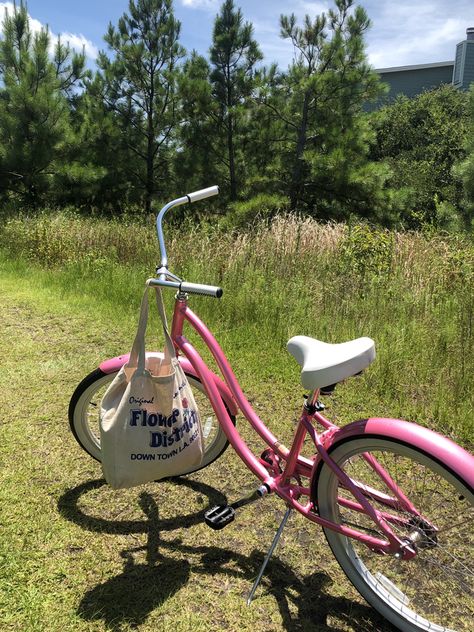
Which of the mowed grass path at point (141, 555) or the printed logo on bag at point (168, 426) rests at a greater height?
the printed logo on bag at point (168, 426)

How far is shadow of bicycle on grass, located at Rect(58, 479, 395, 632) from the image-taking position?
166cm

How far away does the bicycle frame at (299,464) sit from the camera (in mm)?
1562

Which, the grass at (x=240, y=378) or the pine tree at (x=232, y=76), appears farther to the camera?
the pine tree at (x=232, y=76)

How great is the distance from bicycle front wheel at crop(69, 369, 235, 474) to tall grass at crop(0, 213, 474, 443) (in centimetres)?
118

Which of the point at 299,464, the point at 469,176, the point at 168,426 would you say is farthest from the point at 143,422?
the point at 469,176

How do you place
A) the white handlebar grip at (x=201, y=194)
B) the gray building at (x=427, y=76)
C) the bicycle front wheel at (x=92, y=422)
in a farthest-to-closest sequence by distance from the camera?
the gray building at (x=427, y=76) → the bicycle front wheel at (x=92, y=422) → the white handlebar grip at (x=201, y=194)

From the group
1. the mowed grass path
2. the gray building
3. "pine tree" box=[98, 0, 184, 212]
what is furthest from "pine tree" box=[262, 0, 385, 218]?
the gray building

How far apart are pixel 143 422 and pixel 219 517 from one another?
46cm

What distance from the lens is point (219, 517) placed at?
5.72 ft

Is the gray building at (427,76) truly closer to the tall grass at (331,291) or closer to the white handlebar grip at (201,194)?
the tall grass at (331,291)

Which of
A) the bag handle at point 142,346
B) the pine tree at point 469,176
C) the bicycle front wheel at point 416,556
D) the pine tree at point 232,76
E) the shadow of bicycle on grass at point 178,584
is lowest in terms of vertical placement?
the shadow of bicycle on grass at point 178,584

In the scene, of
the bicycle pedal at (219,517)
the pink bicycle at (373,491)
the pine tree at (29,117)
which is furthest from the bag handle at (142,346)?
the pine tree at (29,117)

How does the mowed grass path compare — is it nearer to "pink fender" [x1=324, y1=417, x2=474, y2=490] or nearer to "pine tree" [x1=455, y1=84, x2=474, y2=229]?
"pink fender" [x1=324, y1=417, x2=474, y2=490]

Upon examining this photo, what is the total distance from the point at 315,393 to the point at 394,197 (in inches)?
327
